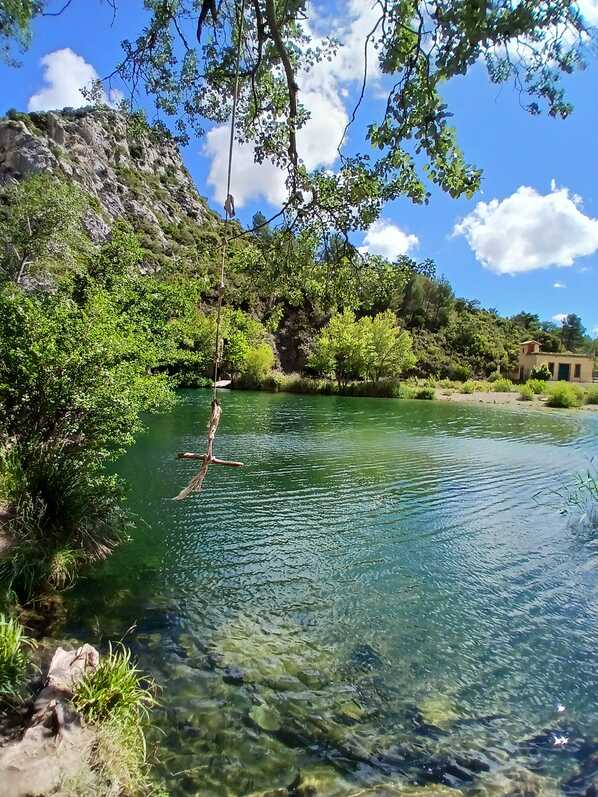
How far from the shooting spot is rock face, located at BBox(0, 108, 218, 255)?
59.7 m

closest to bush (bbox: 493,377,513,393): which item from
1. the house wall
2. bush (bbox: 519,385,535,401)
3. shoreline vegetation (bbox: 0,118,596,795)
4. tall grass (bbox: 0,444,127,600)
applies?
bush (bbox: 519,385,535,401)

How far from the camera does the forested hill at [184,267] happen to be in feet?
22.9

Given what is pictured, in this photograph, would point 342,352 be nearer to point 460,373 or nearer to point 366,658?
point 460,373

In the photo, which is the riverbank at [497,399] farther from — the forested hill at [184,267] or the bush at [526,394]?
the forested hill at [184,267]

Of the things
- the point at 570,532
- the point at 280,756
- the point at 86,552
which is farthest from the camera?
the point at 570,532

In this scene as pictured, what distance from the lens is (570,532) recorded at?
421 inches

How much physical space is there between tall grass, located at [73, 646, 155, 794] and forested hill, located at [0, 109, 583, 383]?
205 inches

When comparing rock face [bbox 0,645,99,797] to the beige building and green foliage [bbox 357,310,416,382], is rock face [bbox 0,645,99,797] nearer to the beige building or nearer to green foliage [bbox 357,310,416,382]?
green foliage [bbox 357,310,416,382]

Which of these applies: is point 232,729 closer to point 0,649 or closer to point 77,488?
point 0,649

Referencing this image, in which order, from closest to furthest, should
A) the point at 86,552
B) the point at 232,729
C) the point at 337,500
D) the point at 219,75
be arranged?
the point at 232,729 < the point at 219,75 < the point at 86,552 < the point at 337,500

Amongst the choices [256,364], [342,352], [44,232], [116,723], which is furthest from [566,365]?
[116,723]

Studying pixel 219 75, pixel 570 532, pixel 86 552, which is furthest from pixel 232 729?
pixel 570 532

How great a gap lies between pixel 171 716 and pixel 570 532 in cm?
977

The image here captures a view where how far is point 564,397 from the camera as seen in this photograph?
46781 millimetres
